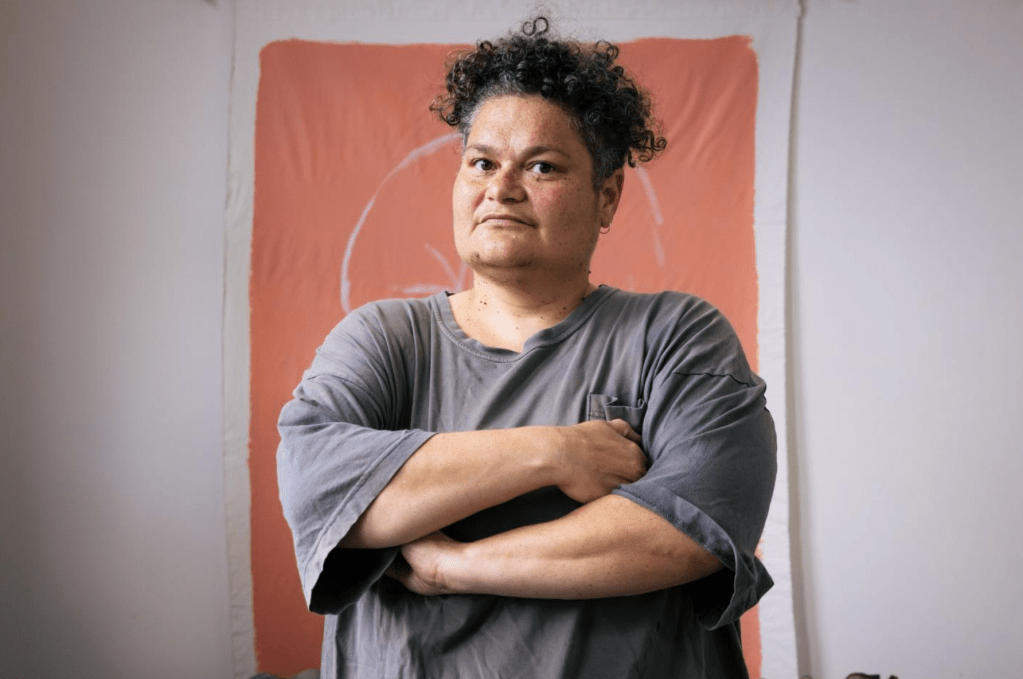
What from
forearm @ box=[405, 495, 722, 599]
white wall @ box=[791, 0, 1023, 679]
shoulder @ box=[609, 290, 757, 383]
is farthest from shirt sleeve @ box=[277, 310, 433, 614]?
white wall @ box=[791, 0, 1023, 679]

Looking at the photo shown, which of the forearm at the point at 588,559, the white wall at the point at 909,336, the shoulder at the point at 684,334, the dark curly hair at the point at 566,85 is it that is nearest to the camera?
the forearm at the point at 588,559

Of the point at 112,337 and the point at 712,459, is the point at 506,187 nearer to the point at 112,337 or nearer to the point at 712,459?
the point at 712,459

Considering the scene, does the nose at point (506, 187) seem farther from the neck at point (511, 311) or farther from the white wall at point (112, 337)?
the white wall at point (112, 337)

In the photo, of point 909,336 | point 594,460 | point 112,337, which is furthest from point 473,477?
point 909,336

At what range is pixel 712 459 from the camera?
105 centimetres

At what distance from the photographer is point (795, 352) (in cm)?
265

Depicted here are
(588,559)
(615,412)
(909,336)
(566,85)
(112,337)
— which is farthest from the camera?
(909,336)

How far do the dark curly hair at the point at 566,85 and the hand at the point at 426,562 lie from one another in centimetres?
60

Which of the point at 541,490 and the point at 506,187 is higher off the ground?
the point at 506,187

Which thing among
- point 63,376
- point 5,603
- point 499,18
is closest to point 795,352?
point 499,18

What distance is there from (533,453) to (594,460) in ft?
0.27

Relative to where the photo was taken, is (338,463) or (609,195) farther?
(609,195)

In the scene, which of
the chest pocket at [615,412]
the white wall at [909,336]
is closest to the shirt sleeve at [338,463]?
the chest pocket at [615,412]

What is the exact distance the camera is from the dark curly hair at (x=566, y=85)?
1267mm
